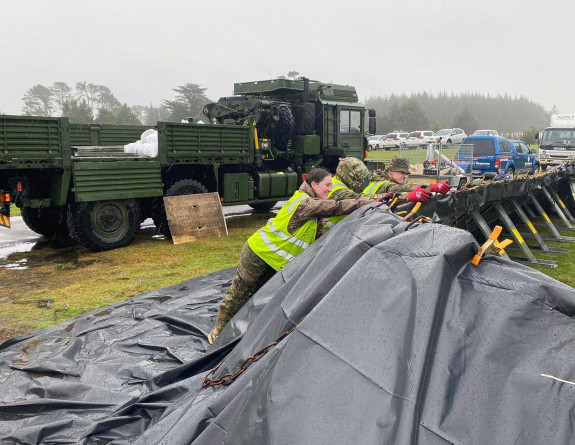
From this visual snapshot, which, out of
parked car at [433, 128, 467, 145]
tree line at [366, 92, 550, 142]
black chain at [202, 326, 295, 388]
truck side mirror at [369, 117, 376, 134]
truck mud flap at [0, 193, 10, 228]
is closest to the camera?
black chain at [202, 326, 295, 388]

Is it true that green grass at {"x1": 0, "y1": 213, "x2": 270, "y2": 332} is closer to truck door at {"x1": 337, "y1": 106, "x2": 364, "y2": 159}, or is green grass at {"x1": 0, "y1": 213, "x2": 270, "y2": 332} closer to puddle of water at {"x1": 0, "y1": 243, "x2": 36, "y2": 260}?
puddle of water at {"x1": 0, "y1": 243, "x2": 36, "y2": 260}

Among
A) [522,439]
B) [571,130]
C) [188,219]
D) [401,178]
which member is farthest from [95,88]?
[522,439]

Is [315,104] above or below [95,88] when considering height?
below

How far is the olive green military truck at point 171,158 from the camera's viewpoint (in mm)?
8359

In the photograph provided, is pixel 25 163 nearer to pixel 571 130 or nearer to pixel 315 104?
pixel 315 104

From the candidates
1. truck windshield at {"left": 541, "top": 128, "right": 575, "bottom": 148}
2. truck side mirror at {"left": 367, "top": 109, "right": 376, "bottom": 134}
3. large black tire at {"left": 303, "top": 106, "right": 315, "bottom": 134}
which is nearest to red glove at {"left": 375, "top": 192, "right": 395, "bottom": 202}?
large black tire at {"left": 303, "top": 106, "right": 315, "bottom": 134}

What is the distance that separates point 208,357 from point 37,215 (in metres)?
7.92

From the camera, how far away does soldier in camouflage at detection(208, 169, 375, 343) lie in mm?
4098

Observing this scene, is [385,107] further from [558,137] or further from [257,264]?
[257,264]

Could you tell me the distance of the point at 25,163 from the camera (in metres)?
8.06

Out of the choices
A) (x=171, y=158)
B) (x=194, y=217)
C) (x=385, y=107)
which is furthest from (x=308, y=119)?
(x=385, y=107)

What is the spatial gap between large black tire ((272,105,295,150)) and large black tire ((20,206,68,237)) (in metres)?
4.96

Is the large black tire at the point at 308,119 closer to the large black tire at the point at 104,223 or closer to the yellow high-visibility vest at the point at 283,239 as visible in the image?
the large black tire at the point at 104,223

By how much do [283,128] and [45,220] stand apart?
5442mm
